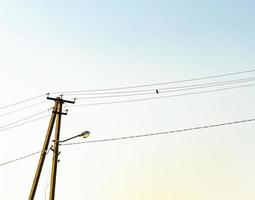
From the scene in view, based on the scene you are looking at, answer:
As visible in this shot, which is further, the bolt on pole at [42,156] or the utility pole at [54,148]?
the bolt on pole at [42,156]

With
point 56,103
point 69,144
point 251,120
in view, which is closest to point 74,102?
point 56,103

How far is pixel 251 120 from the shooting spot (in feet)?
61.5

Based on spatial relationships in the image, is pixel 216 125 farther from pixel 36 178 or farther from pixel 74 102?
pixel 36 178

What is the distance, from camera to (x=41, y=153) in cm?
1972

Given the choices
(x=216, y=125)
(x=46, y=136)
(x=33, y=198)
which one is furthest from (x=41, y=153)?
(x=216, y=125)

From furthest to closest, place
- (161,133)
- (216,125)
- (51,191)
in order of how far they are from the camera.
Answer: (161,133), (216,125), (51,191)

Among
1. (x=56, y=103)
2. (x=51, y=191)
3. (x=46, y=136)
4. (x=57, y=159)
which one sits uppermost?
(x=56, y=103)

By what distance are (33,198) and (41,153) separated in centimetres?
216

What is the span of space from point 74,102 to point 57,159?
129 inches

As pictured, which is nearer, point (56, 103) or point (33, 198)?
point (33, 198)

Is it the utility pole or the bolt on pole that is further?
the bolt on pole

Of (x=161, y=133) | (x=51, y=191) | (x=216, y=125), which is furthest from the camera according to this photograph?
(x=161, y=133)

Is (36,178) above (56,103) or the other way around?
the other way around

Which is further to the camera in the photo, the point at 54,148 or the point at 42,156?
the point at 42,156
